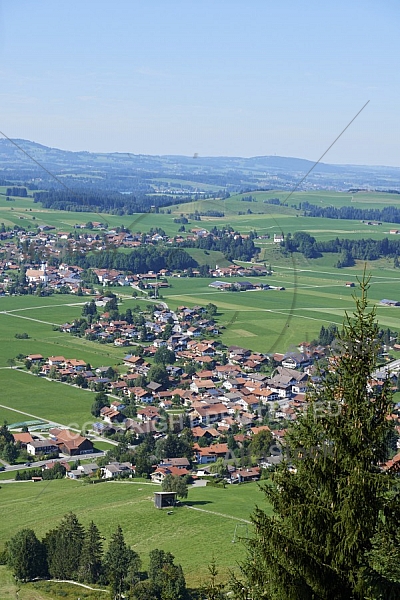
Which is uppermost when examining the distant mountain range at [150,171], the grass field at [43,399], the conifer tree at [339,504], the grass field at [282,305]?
the distant mountain range at [150,171]

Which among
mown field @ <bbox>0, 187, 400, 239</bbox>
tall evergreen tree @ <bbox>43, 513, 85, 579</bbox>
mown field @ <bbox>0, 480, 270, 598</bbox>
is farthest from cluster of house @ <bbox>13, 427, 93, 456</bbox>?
tall evergreen tree @ <bbox>43, 513, 85, 579</bbox>

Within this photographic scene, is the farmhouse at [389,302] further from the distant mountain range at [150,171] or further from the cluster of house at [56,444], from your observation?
the cluster of house at [56,444]

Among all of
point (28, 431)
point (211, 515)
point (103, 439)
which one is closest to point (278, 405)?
point (103, 439)

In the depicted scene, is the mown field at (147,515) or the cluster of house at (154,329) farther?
the cluster of house at (154,329)

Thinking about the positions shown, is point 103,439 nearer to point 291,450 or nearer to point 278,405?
point 278,405

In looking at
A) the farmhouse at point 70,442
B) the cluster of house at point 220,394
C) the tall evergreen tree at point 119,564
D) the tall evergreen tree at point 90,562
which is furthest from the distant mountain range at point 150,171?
the tall evergreen tree at point 119,564

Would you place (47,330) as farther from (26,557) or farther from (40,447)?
(26,557)
